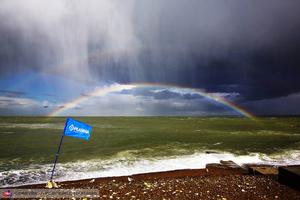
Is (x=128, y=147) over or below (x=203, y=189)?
below

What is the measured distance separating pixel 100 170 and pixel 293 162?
1717 centimetres

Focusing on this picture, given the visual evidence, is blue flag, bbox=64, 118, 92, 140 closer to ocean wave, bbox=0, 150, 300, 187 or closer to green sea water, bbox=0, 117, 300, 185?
ocean wave, bbox=0, 150, 300, 187

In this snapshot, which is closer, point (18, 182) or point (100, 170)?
point (18, 182)

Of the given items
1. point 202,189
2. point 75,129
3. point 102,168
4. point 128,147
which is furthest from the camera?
point 128,147

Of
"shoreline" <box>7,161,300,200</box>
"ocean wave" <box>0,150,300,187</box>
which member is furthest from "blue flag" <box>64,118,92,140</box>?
"ocean wave" <box>0,150,300,187</box>

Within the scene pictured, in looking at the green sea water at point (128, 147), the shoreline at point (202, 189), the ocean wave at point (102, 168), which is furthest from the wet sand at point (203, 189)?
the green sea water at point (128, 147)

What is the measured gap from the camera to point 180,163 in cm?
1866

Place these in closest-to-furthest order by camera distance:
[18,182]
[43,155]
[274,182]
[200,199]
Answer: [200,199] → [274,182] → [18,182] → [43,155]

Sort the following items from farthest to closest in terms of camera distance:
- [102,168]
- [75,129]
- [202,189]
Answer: [102,168] → [75,129] → [202,189]

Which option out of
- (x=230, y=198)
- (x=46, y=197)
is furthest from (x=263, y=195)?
(x=46, y=197)

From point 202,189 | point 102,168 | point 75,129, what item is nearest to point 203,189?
point 202,189

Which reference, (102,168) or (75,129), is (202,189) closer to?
(75,129)

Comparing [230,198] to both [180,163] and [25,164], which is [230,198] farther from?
[25,164]

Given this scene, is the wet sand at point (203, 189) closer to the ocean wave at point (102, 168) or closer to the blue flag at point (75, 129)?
the blue flag at point (75, 129)
